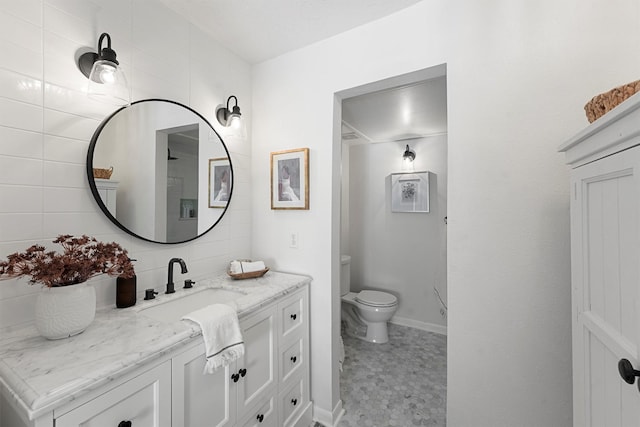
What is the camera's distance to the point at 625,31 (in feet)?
3.31

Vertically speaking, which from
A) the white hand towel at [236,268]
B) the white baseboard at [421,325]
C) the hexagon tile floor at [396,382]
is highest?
the white hand towel at [236,268]

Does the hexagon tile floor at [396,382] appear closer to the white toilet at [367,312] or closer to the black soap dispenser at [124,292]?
the white toilet at [367,312]

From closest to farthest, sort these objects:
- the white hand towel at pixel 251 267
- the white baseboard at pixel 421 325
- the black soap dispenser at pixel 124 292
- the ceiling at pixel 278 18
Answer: the black soap dispenser at pixel 124 292
the ceiling at pixel 278 18
the white hand towel at pixel 251 267
the white baseboard at pixel 421 325

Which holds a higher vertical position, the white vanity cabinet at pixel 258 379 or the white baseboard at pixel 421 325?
the white vanity cabinet at pixel 258 379

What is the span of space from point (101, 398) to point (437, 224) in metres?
3.08

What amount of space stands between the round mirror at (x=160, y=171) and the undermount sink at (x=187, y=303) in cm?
34

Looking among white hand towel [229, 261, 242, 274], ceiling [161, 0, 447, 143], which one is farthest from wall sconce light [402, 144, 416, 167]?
white hand towel [229, 261, 242, 274]

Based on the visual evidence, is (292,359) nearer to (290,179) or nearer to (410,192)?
(290,179)

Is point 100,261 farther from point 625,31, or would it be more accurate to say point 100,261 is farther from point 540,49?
point 625,31

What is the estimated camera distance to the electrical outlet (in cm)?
183

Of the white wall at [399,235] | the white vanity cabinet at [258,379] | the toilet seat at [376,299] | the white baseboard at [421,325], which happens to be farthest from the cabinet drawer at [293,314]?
the white baseboard at [421,325]

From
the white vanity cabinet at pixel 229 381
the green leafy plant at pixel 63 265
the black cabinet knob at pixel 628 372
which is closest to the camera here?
the black cabinet knob at pixel 628 372

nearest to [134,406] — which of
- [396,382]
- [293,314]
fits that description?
[293,314]

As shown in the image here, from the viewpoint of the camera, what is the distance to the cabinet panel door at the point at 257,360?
1.21m
